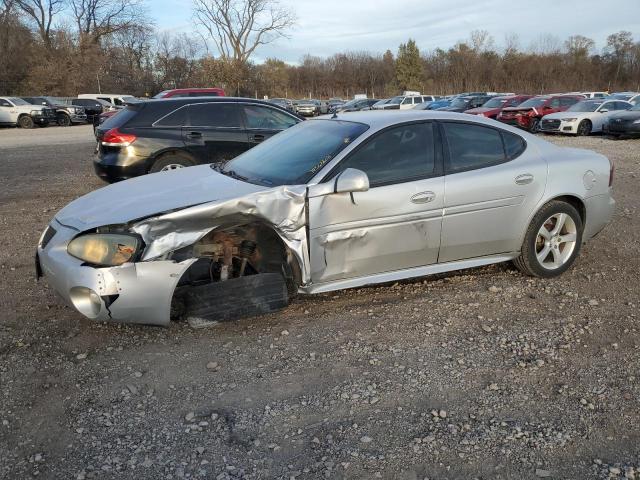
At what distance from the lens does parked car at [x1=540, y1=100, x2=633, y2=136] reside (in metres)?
19.7

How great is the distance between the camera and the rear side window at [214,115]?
8.48 meters

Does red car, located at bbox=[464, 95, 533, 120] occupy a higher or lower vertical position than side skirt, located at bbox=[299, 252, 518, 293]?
higher

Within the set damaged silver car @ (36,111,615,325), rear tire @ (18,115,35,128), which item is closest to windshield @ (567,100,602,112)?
damaged silver car @ (36,111,615,325)

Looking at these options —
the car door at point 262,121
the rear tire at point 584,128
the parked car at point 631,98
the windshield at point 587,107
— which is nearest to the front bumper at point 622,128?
the rear tire at point 584,128

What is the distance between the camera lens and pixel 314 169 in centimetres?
407

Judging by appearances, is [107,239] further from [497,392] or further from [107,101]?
[107,101]

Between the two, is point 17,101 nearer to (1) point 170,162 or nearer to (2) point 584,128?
(1) point 170,162

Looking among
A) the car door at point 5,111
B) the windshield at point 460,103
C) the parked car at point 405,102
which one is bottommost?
the windshield at point 460,103

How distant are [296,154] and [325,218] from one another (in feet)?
2.55

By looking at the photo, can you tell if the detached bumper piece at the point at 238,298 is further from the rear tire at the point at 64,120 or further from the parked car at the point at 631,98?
the rear tire at the point at 64,120

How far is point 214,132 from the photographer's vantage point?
27.9 feet

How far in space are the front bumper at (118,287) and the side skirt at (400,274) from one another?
3.21ft

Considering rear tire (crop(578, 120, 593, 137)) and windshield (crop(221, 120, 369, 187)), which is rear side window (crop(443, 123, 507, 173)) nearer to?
windshield (crop(221, 120, 369, 187))

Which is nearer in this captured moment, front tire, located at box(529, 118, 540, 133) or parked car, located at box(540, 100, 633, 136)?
parked car, located at box(540, 100, 633, 136)
